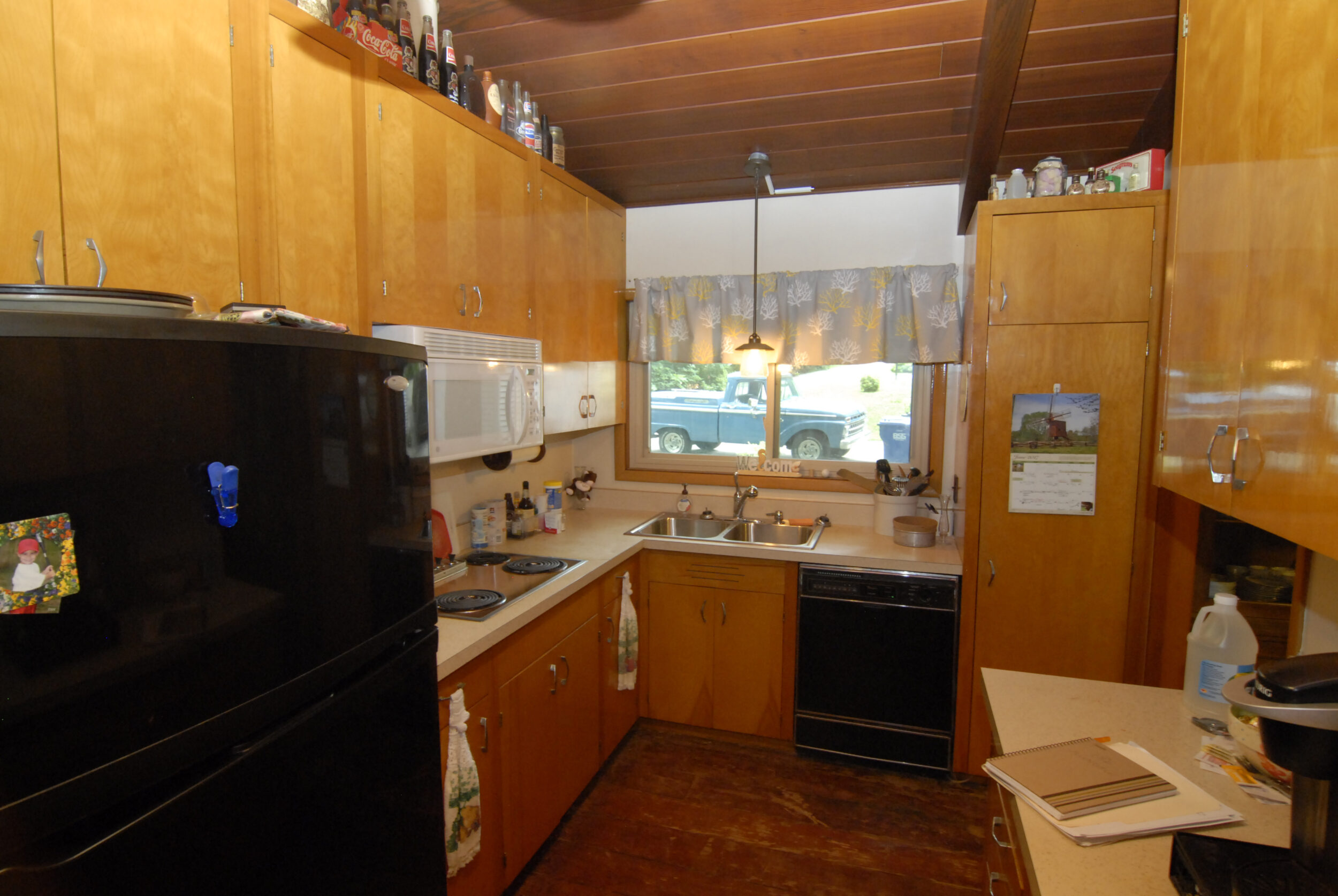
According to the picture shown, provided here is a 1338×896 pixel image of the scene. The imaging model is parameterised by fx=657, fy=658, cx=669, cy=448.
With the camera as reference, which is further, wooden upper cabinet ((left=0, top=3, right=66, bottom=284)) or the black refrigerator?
wooden upper cabinet ((left=0, top=3, right=66, bottom=284))

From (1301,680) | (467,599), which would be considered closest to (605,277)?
(467,599)

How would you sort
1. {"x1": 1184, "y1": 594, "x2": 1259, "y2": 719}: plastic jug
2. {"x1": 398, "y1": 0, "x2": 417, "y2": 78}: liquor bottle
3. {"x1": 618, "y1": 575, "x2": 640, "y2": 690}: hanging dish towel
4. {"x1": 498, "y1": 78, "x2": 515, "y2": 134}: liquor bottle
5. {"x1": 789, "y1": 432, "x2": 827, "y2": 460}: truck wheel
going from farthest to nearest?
{"x1": 789, "y1": 432, "x2": 827, "y2": 460}: truck wheel, {"x1": 618, "y1": 575, "x2": 640, "y2": 690}: hanging dish towel, {"x1": 498, "y1": 78, "x2": 515, "y2": 134}: liquor bottle, {"x1": 398, "y1": 0, "x2": 417, "y2": 78}: liquor bottle, {"x1": 1184, "y1": 594, "x2": 1259, "y2": 719}: plastic jug

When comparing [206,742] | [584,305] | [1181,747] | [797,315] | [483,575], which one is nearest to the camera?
[206,742]

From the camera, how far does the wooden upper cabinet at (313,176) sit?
138 centimetres

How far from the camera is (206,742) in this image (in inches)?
29.5

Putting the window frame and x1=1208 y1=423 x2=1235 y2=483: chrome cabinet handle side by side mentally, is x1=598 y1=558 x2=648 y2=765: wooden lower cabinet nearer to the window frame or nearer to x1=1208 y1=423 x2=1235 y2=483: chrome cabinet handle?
the window frame

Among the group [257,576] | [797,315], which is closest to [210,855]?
[257,576]

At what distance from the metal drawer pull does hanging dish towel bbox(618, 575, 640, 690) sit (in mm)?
2066

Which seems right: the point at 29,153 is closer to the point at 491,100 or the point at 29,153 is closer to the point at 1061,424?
the point at 491,100

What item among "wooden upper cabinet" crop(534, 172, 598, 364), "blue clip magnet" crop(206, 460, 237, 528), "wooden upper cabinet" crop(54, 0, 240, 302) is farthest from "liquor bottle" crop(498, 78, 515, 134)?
"blue clip magnet" crop(206, 460, 237, 528)

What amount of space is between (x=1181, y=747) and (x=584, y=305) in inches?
98.6

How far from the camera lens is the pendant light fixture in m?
2.76

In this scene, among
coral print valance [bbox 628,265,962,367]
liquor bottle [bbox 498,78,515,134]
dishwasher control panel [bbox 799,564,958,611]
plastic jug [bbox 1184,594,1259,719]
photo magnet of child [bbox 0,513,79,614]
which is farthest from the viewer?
coral print valance [bbox 628,265,962,367]

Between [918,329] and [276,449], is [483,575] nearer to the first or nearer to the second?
[276,449]
